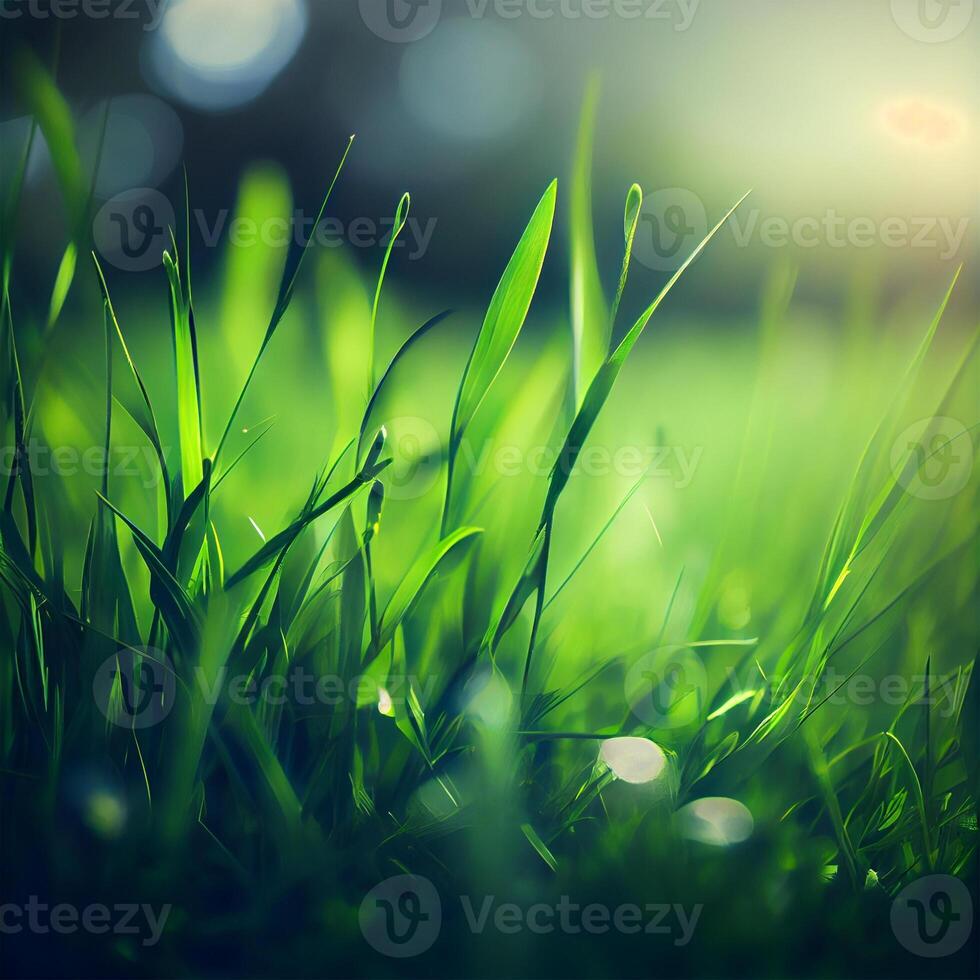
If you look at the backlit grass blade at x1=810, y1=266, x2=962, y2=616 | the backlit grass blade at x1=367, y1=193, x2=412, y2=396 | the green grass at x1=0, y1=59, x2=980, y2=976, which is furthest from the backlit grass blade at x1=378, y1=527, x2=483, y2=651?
the backlit grass blade at x1=810, y1=266, x2=962, y2=616

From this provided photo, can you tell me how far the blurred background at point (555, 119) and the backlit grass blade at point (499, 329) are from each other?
3 cm

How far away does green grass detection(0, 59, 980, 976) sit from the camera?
0.54 m

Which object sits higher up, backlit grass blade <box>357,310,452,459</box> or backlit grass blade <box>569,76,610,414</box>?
backlit grass blade <box>569,76,610,414</box>

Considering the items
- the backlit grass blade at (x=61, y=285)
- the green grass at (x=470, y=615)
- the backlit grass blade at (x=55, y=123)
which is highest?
the backlit grass blade at (x=55, y=123)

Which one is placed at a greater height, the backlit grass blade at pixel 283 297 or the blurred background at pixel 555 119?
the blurred background at pixel 555 119

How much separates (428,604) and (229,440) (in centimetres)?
20

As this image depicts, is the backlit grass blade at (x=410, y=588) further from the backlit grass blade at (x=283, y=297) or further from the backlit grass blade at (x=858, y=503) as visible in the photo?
the backlit grass blade at (x=858, y=503)

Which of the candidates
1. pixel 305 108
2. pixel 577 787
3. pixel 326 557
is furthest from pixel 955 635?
pixel 305 108

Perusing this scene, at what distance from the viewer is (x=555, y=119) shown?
2.07 ft

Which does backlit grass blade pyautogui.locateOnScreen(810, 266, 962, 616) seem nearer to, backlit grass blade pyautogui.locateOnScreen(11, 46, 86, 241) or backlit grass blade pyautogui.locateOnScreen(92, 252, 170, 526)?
backlit grass blade pyautogui.locateOnScreen(92, 252, 170, 526)

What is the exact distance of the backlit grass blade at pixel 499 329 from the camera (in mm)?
555

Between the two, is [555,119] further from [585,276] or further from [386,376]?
[386,376]

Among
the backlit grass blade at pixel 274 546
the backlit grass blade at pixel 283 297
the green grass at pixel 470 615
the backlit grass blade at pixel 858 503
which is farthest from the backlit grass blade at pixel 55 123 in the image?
the backlit grass blade at pixel 858 503

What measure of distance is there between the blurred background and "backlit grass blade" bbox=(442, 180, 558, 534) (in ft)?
0.10
